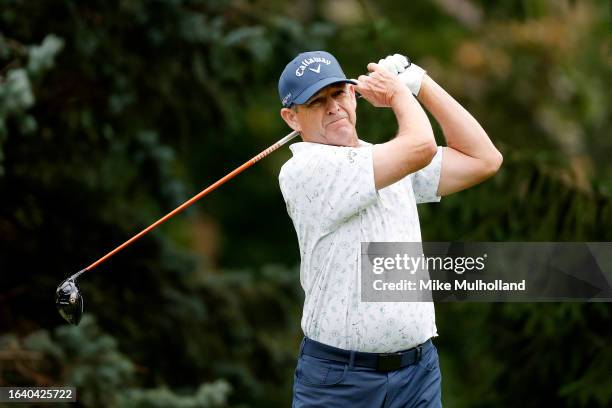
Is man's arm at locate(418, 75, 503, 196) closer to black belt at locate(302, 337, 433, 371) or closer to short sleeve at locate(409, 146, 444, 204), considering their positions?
short sleeve at locate(409, 146, 444, 204)

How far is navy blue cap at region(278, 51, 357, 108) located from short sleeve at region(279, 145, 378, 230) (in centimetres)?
21

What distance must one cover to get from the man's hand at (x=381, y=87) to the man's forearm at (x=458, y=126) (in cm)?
23

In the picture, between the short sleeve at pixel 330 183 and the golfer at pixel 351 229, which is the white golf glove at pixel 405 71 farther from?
the short sleeve at pixel 330 183

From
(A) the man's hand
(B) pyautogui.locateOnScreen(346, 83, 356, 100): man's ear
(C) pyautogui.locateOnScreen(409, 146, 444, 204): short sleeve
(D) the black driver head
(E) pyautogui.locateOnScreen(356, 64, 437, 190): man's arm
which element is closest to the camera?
(E) pyautogui.locateOnScreen(356, 64, 437, 190): man's arm

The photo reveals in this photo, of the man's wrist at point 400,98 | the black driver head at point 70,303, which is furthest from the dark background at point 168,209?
the man's wrist at point 400,98

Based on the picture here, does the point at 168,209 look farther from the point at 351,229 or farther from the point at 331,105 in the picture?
the point at 351,229

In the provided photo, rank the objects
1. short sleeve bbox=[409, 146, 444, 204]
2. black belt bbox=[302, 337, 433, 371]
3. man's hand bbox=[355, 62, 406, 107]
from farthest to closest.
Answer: short sleeve bbox=[409, 146, 444, 204] < man's hand bbox=[355, 62, 406, 107] < black belt bbox=[302, 337, 433, 371]

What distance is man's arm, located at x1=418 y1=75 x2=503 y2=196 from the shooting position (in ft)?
12.6

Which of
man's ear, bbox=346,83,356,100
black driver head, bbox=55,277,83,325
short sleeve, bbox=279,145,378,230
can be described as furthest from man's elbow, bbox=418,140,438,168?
black driver head, bbox=55,277,83,325

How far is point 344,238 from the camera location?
11.5 ft

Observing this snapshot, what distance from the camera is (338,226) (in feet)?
11.5

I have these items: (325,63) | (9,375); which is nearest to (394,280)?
(325,63)

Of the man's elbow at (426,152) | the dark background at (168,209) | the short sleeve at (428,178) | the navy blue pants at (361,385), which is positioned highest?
the dark background at (168,209)

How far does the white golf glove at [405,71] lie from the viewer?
12.5 feet
